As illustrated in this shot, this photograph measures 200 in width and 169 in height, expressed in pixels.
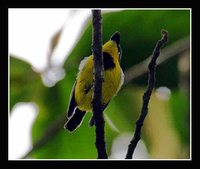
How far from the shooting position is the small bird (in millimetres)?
1541

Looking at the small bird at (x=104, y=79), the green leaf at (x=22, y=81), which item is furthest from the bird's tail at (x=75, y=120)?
the green leaf at (x=22, y=81)

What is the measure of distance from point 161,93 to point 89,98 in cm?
22

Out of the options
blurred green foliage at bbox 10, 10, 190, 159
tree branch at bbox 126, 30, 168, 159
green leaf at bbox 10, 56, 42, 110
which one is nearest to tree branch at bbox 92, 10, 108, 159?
tree branch at bbox 126, 30, 168, 159

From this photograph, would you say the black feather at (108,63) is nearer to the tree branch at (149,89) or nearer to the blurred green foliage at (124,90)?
the blurred green foliage at (124,90)

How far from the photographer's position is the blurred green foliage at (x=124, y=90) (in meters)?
1.48

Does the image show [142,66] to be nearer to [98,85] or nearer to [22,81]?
[98,85]

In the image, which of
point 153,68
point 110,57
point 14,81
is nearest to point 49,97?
point 14,81

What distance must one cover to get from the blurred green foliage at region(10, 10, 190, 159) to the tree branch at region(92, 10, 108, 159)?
18cm

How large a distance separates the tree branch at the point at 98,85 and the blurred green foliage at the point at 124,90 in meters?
0.18

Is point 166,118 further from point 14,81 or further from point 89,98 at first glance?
point 14,81

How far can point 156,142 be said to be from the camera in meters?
1.53

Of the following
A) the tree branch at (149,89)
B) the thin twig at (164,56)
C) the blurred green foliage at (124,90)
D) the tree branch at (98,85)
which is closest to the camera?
the tree branch at (149,89)

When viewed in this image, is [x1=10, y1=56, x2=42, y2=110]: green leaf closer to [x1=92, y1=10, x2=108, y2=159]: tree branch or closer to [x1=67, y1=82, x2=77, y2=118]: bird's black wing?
[x1=67, y1=82, x2=77, y2=118]: bird's black wing

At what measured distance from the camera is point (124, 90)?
5.14ft
